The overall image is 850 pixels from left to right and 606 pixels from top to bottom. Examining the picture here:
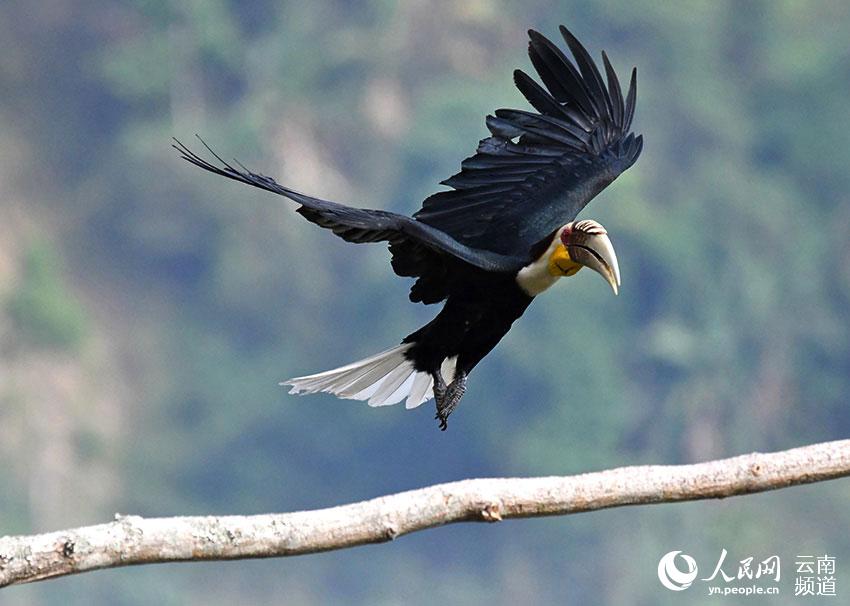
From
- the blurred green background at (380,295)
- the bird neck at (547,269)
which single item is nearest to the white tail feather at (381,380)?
the bird neck at (547,269)

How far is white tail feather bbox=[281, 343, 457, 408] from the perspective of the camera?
11.2ft

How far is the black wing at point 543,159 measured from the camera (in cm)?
342

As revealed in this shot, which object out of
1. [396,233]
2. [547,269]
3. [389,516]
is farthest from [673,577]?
[389,516]

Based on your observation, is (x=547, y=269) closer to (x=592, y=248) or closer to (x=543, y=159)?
(x=592, y=248)

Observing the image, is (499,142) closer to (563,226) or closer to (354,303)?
(563,226)

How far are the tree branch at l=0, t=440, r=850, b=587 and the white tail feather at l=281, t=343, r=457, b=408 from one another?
0.94 m

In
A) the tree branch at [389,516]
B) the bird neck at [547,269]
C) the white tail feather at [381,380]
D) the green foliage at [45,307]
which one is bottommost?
the tree branch at [389,516]

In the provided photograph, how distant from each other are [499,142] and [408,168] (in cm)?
1264

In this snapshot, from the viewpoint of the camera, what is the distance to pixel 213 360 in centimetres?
1644

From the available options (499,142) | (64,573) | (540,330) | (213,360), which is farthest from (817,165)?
(64,573)

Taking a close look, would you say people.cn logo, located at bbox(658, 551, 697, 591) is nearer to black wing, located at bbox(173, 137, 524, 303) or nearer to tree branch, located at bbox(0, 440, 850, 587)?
black wing, located at bbox(173, 137, 524, 303)

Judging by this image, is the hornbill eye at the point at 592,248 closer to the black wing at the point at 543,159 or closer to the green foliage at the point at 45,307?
the black wing at the point at 543,159

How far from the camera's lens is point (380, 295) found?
15250 millimetres

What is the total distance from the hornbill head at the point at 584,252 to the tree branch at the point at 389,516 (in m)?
0.55
